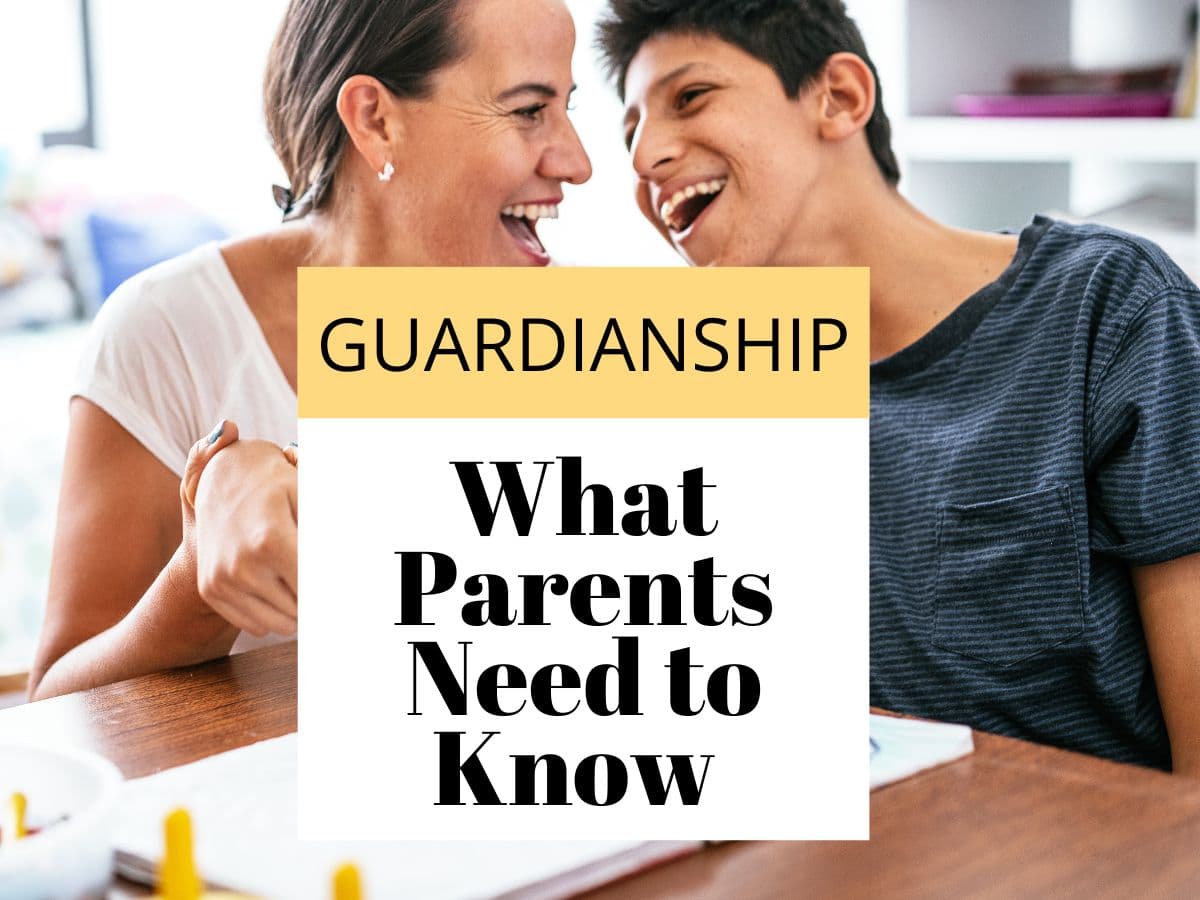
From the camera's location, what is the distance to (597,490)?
67cm

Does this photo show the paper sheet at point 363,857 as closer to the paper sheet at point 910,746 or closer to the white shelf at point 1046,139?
the paper sheet at point 910,746

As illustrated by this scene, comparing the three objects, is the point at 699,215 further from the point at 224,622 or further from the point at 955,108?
the point at 955,108

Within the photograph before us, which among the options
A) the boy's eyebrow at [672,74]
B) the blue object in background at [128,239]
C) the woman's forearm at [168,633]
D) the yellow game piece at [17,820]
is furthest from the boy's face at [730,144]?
the blue object in background at [128,239]

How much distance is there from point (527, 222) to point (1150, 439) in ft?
2.05

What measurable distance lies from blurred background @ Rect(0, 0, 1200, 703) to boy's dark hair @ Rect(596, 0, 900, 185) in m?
0.94

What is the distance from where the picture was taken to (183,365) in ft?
4.63

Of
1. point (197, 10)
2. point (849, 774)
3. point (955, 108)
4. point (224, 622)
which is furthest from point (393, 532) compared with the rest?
point (197, 10)

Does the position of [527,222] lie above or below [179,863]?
above

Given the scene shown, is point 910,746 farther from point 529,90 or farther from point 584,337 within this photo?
point 529,90

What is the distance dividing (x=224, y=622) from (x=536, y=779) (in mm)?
428

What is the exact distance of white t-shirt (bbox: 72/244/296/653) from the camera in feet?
4.50

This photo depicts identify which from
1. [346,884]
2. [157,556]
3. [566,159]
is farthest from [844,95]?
[346,884]

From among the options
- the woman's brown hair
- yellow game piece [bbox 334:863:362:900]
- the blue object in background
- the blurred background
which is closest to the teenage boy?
the woman's brown hair

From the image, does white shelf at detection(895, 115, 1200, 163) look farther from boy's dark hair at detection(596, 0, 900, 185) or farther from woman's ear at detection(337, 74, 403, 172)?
woman's ear at detection(337, 74, 403, 172)
